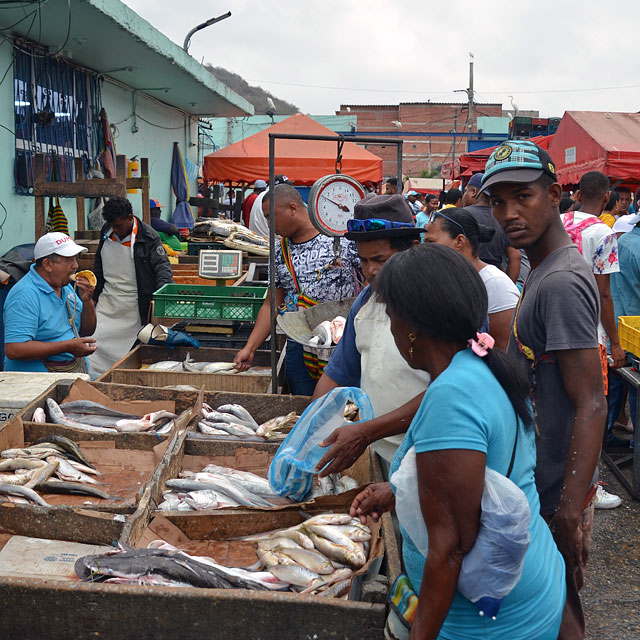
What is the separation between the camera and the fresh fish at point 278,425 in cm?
418

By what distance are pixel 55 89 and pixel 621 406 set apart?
27.0ft

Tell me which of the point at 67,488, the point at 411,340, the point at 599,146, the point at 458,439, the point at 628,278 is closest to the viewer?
the point at 458,439

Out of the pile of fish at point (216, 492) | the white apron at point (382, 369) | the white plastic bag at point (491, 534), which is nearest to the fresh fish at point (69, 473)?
the pile of fish at point (216, 492)

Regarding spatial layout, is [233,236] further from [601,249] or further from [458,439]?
[458,439]

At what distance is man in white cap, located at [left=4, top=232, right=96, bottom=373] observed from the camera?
509 cm

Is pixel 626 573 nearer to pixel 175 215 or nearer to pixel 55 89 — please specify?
pixel 55 89

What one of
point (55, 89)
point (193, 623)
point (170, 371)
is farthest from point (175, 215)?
point (193, 623)

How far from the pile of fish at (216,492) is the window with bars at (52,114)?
6256mm

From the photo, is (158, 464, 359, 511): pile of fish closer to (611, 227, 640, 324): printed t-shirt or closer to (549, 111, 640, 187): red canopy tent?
(611, 227, 640, 324): printed t-shirt

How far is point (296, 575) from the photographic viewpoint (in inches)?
102

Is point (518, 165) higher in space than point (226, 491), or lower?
higher

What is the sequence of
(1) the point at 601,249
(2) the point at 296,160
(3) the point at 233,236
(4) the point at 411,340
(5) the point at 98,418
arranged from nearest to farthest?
(4) the point at 411,340
(5) the point at 98,418
(1) the point at 601,249
(3) the point at 233,236
(2) the point at 296,160

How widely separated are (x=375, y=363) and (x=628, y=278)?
13.5 feet

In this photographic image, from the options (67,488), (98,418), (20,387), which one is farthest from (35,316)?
(67,488)
